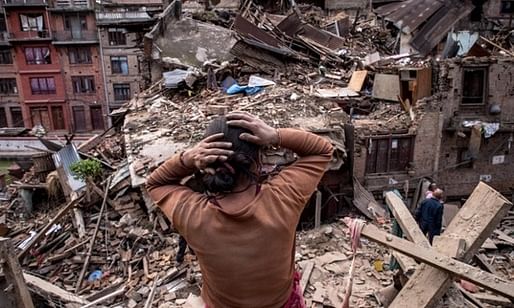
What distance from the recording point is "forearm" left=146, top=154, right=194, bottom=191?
6.30ft

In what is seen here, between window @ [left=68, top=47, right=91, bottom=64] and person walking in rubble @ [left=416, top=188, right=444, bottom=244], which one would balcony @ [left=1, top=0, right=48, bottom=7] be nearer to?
window @ [left=68, top=47, right=91, bottom=64]

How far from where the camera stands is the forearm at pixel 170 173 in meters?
1.92

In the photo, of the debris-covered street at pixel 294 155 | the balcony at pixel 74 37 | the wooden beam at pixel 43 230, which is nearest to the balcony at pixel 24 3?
the balcony at pixel 74 37

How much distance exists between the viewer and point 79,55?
3234 cm

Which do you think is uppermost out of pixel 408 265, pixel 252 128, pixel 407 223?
pixel 252 128

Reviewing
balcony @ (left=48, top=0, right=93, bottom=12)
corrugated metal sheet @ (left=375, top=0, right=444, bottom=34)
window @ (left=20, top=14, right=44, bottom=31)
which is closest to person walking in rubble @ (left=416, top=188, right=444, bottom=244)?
corrugated metal sheet @ (left=375, top=0, right=444, bottom=34)

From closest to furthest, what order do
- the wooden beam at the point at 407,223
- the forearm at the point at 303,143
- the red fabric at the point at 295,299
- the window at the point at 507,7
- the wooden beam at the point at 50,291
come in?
the forearm at the point at 303,143, the red fabric at the point at 295,299, the wooden beam at the point at 407,223, the wooden beam at the point at 50,291, the window at the point at 507,7

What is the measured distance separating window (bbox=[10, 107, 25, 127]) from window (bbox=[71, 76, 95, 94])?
504cm

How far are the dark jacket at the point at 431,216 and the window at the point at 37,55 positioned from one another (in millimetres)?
32497

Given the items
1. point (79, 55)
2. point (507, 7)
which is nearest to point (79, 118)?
point (79, 55)

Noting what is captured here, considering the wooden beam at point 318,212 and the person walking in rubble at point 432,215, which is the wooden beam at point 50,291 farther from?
the person walking in rubble at point 432,215

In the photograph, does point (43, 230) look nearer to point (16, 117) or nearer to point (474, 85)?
point (474, 85)

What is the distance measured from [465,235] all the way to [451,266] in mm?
377

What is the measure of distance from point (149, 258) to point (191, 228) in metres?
7.21
